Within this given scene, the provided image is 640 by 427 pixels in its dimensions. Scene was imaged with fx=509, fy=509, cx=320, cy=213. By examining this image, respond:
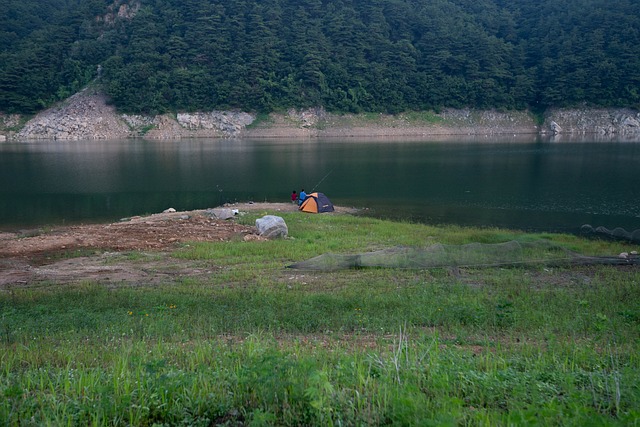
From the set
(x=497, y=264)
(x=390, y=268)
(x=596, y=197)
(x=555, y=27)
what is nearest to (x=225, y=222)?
(x=390, y=268)

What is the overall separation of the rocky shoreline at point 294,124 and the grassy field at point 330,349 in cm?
9733

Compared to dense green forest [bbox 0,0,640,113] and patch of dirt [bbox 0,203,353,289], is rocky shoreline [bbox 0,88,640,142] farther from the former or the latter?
patch of dirt [bbox 0,203,353,289]

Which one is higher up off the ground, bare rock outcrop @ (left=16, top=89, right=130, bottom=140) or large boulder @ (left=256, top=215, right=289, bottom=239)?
bare rock outcrop @ (left=16, top=89, right=130, bottom=140)

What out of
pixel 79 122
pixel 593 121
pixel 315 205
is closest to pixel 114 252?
pixel 315 205

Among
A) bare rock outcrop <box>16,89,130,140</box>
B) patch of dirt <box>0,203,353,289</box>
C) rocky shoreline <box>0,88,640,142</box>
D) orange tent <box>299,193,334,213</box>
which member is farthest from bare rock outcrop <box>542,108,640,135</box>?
patch of dirt <box>0,203,353,289</box>

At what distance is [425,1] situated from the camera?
149375mm

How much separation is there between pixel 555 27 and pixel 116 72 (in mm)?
107059

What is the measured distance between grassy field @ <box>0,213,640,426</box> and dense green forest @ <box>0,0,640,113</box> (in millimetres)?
102146

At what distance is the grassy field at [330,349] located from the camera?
4.40m

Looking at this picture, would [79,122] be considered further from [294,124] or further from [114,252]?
[114,252]

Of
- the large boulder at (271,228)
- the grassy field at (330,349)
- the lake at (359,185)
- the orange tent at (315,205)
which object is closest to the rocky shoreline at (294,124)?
the lake at (359,185)

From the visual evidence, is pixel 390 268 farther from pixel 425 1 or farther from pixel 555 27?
pixel 425 1

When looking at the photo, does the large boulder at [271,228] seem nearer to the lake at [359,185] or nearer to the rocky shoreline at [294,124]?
the lake at [359,185]

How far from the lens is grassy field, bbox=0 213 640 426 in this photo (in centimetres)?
440
